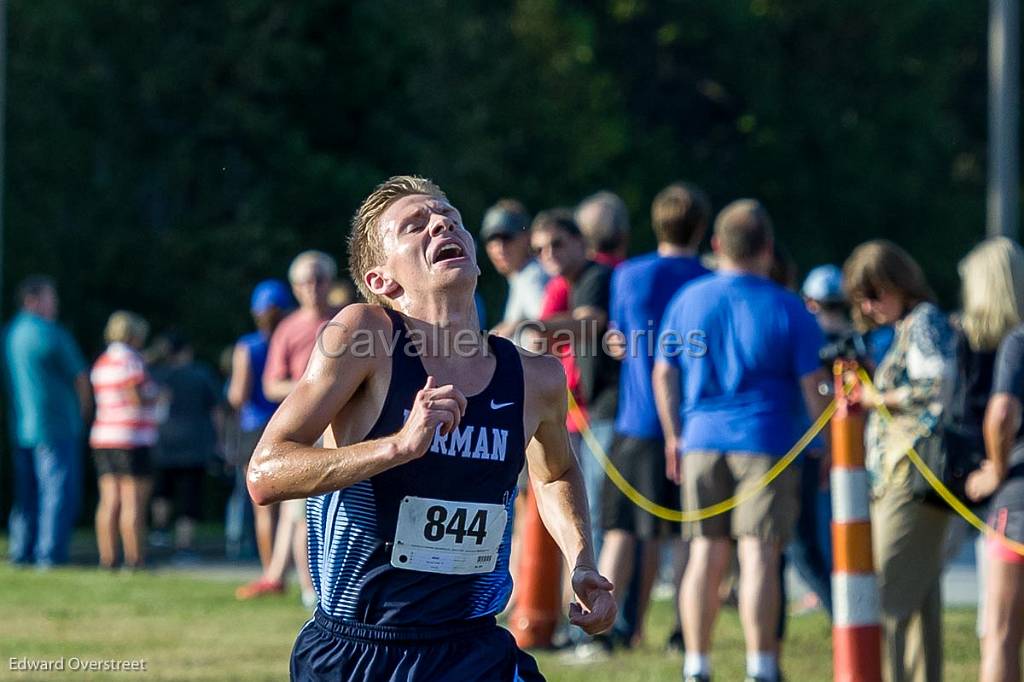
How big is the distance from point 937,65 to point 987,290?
34331mm

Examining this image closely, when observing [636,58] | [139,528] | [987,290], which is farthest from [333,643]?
[636,58]

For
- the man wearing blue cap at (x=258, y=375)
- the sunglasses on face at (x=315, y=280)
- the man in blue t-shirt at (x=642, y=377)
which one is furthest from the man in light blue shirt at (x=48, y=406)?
the man in blue t-shirt at (x=642, y=377)

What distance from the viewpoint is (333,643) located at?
4.08 metres

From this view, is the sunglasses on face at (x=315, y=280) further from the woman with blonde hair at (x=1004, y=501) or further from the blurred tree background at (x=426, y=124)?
the blurred tree background at (x=426, y=124)

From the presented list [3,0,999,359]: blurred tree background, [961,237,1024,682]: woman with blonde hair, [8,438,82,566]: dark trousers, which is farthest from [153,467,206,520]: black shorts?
[961,237,1024,682]: woman with blonde hair

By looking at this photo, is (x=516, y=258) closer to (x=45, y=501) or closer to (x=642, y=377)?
(x=642, y=377)

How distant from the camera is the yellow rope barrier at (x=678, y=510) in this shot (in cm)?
747

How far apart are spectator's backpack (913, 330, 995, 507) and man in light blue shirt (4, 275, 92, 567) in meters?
9.04

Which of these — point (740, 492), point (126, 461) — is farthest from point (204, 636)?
point (126, 461)

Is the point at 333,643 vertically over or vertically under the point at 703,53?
under

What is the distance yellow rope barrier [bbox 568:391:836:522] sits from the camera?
24.5ft

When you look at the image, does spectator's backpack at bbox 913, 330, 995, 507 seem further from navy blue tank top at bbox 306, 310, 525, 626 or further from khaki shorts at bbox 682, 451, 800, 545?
navy blue tank top at bbox 306, 310, 525, 626

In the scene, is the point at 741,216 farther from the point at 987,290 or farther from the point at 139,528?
the point at 139,528

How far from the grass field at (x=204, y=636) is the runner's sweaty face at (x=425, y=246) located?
409cm
